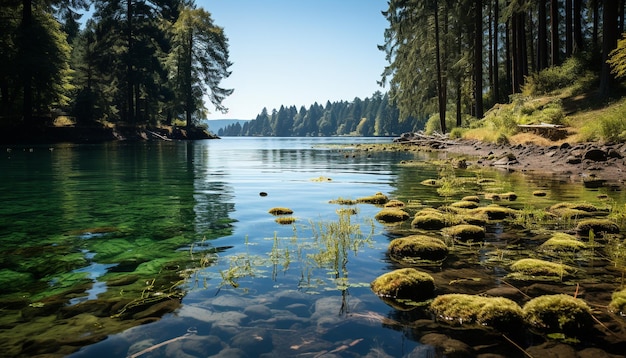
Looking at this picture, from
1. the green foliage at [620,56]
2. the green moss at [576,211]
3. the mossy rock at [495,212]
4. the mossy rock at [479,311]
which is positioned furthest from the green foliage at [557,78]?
the mossy rock at [479,311]

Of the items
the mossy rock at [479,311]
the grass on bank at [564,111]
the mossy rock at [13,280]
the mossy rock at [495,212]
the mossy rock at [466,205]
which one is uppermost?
the grass on bank at [564,111]

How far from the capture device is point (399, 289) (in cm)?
401

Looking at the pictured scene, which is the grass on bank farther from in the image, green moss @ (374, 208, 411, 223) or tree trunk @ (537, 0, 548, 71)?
green moss @ (374, 208, 411, 223)

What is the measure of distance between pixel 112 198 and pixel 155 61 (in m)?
37.4

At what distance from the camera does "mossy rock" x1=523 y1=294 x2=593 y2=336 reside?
3.27m

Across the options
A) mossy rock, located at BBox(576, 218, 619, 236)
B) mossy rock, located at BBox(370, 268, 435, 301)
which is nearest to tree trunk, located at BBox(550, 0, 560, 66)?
mossy rock, located at BBox(576, 218, 619, 236)

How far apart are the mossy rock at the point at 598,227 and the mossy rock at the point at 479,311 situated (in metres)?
3.47

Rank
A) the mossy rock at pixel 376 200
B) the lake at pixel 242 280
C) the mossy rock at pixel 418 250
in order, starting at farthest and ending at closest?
the mossy rock at pixel 376 200 < the mossy rock at pixel 418 250 < the lake at pixel 242 280

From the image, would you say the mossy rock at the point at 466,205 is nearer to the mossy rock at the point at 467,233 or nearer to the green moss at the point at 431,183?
the mossy rock at the point at 467,233

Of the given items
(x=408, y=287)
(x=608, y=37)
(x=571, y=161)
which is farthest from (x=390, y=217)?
(x=608, y=37)

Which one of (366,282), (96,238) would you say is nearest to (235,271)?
(366,282)

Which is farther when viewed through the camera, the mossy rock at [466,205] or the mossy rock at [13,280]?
the mossy rock at [466,205]

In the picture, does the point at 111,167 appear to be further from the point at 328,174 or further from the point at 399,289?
the point at 399,289

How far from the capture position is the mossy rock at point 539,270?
440 cm
